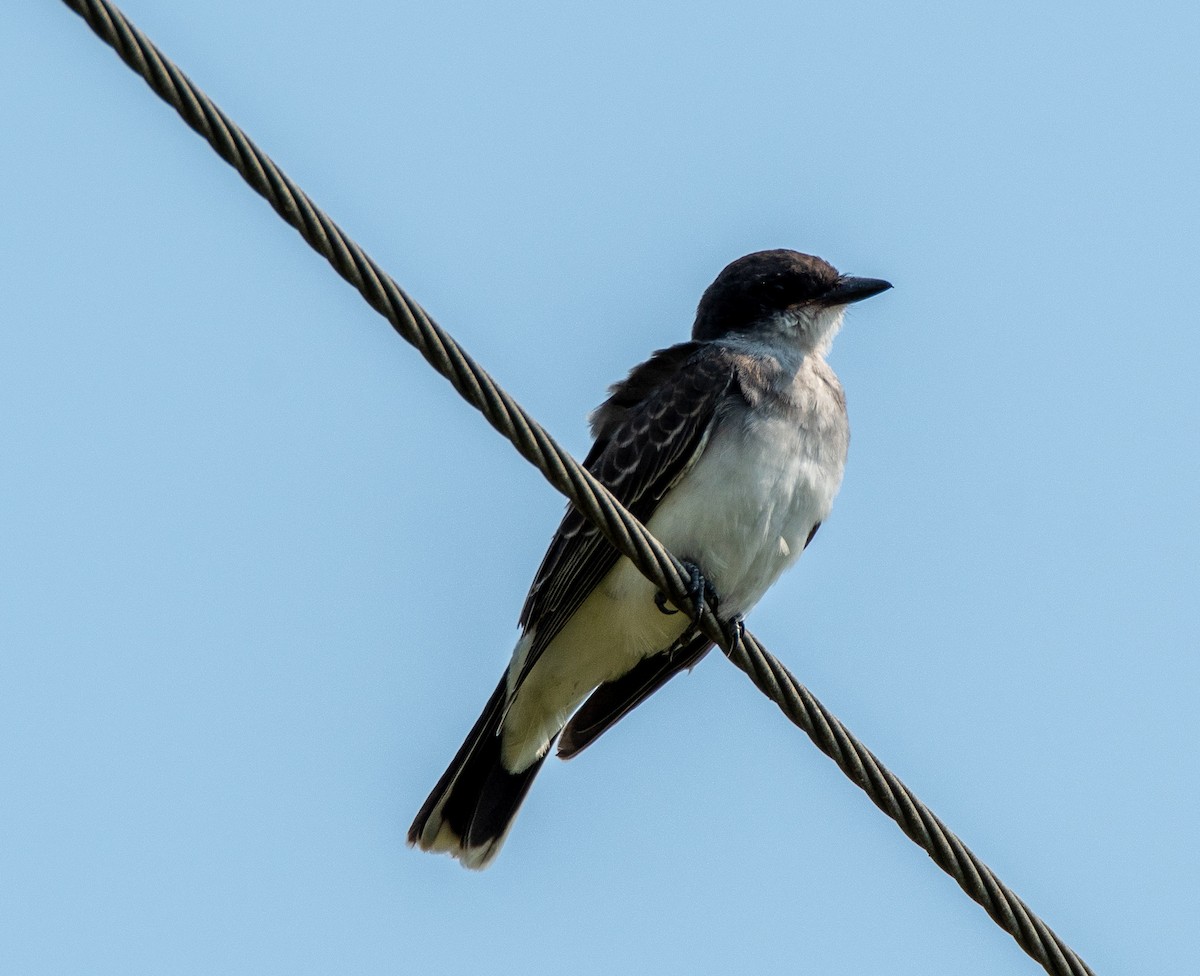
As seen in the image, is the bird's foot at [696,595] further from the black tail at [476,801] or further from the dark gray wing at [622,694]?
the black tail at [476,801]

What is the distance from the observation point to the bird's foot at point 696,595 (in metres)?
6.28

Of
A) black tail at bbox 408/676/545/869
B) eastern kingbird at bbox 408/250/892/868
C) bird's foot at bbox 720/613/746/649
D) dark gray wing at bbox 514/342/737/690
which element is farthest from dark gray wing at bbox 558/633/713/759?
bird's foot at bbox 720/613/746/649

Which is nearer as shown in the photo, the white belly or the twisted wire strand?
the twisted wire strand

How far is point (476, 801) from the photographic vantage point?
8.06m

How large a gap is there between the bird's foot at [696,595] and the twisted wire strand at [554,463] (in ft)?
0.63

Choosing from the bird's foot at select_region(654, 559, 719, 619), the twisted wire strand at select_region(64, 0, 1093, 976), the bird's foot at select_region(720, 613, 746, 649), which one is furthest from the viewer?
the bird's foot at select_region(654, 559, 719, 619)

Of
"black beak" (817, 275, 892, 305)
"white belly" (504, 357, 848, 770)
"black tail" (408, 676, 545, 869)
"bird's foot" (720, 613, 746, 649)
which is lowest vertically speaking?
"black tail" (408, 676, 545, 869)

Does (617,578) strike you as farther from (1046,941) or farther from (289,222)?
(289,222)

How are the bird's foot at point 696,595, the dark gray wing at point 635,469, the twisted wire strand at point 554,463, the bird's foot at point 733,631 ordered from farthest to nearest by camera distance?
the dark gray wing at point 635,469, the bird's foot at point 696,595, the bird's foot at point 733,631, the twisted wire strand at point 554,463

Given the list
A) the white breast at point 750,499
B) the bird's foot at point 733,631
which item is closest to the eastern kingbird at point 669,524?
the white breast at point 750,499

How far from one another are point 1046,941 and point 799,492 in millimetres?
2787

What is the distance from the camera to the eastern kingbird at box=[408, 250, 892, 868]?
7.38 meters

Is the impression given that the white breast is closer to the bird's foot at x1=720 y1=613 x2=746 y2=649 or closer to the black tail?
the bird's foot at x1=720 y1=613 x2=746 y2=649

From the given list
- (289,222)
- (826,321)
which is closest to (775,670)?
(289,222)
